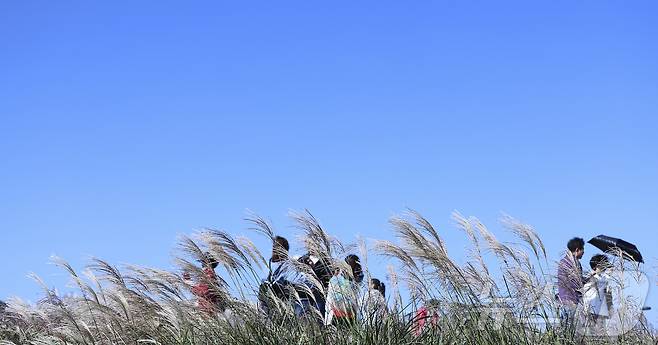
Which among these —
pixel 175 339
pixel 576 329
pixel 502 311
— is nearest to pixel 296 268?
pixel 175 339

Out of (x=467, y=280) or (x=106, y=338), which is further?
(x=106, y=338)

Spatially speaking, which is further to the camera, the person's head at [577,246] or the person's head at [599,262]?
the person's head at [577,246]

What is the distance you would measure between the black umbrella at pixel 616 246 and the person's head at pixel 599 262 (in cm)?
7

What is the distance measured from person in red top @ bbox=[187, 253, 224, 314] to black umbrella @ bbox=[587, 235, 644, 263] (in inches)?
115

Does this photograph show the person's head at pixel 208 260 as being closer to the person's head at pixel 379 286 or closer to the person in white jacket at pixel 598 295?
the person's head at pixel 379 286

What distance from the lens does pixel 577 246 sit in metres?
8.71

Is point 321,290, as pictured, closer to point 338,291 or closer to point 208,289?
point 338,291

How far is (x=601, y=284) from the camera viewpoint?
7258 mm

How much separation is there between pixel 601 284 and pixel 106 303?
3.71m

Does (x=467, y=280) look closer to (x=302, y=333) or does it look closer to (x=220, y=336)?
(x=302, y=333)

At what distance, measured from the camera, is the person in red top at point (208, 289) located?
7.20 metres

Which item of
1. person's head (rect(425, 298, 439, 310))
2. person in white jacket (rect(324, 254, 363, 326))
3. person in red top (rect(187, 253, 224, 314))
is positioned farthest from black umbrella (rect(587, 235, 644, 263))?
person in red top (rect(187, 253, 224, 314))

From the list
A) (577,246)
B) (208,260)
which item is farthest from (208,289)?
(577,246)

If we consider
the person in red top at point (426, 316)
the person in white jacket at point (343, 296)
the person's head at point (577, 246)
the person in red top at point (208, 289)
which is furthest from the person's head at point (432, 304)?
the person's head at point (577, 246)
